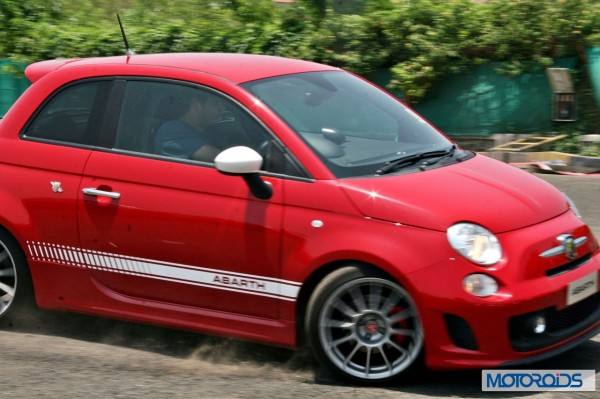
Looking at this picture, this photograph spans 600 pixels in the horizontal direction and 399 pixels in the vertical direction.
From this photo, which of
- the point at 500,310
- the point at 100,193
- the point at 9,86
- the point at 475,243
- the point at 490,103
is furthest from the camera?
the point at 9,86

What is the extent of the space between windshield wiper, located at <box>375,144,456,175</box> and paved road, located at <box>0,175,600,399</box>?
107cm

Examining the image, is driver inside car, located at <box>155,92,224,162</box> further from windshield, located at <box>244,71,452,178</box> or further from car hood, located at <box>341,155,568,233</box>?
car hood, located at <box>341,155,568,233</box>

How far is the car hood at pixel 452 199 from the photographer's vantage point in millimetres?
4660

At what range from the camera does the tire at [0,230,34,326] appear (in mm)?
5723

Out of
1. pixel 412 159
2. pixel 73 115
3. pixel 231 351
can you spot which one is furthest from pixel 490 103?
pixel 231 351

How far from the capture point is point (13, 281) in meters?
5.78

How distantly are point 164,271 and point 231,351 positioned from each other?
0.61 meters

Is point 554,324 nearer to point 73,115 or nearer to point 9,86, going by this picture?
point 73,115

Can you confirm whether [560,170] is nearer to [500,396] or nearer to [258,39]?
[258,39]

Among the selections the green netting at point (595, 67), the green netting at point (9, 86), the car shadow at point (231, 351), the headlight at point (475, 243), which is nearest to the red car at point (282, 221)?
the headlight at point (475, 243)

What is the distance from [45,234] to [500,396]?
2709mm

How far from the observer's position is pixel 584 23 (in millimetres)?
14422

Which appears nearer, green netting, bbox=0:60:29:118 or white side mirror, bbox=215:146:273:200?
white side mirror, bbox=215:146:273:200

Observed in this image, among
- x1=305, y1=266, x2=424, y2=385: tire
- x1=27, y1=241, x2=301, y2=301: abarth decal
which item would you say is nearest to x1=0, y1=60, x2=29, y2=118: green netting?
x1=27, y1=241, x2=301, y2=301: abarth decal
